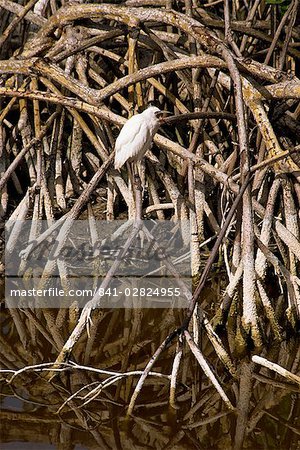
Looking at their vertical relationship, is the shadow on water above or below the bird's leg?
below

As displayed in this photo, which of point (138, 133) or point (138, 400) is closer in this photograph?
point (138, 400)

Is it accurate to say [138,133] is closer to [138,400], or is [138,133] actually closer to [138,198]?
[138,198]

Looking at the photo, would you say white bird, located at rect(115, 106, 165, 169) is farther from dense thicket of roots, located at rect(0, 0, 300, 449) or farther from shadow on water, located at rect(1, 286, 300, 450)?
shadow on water, located at rect(1, 286, 300, 450)

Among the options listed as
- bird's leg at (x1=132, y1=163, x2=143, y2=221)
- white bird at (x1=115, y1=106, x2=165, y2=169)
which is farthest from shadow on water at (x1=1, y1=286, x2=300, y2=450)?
white bird at (x1=115, y1=106, x2=165, y2=169)

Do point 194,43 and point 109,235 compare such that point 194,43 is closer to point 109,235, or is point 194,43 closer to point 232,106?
point 232,106

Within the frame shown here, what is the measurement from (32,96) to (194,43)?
123 cm

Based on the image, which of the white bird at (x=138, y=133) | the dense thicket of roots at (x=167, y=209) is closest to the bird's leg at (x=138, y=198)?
the dense thicket of roots at (x=167, y=209)

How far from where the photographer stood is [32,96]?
7.10 metres

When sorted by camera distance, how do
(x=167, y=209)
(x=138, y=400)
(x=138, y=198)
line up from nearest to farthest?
(x=138, y=400) < (x=138, y=198) < (x=167, y=209)

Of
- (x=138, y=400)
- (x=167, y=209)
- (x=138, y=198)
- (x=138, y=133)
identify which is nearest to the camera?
(x=138, y=400)

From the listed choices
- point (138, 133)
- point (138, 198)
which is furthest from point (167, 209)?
point (138, 133)

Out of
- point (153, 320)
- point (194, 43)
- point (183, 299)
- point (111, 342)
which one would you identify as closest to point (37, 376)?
point (111, 342)

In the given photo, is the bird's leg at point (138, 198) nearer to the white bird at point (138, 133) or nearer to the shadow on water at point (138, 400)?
the white bird at point (138, 133)

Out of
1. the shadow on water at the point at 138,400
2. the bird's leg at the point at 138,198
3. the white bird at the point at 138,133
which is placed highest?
the white bird at the point at 138,133
